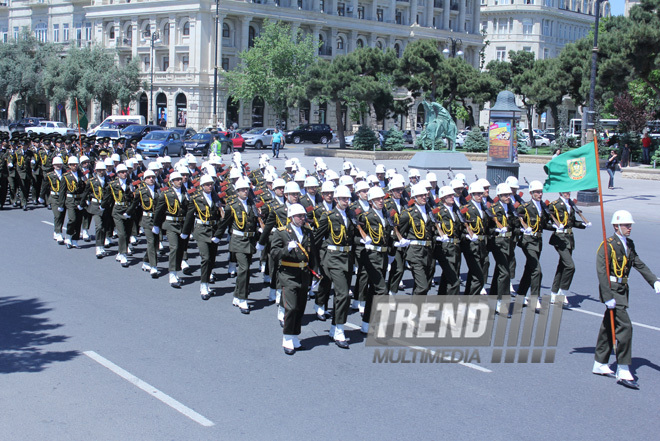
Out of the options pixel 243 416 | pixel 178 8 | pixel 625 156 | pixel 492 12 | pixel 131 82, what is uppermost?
pixel 492 12

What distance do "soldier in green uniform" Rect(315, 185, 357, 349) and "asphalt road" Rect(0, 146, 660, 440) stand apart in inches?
12.5

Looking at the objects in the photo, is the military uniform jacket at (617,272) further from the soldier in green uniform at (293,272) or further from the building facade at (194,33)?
the building facade at (194,33)

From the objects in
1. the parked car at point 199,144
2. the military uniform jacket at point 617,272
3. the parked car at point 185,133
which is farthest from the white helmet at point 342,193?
the parked car at point 185,133

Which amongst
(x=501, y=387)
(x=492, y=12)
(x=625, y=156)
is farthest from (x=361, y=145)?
(x=492, y=12)

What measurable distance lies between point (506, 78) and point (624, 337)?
195 feet

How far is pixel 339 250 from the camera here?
8820 millimetres

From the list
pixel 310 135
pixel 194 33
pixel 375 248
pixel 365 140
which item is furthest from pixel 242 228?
pixel 194 33

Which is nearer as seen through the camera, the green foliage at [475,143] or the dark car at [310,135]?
the green foliage at [475,143]

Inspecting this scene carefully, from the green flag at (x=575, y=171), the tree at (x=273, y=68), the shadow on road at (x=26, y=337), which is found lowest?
the shadow on road at (x=26, y=337)

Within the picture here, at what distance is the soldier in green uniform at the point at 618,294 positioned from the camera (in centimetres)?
748

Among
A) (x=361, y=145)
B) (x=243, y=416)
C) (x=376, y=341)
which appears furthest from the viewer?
(x=361, y=145)

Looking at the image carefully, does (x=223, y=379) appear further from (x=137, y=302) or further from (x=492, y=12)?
(x=492, y=12)

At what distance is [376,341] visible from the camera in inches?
350

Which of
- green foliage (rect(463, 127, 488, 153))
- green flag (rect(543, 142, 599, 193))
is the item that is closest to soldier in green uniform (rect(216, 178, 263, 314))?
green flag (rect(543, 142, 599, 193))
